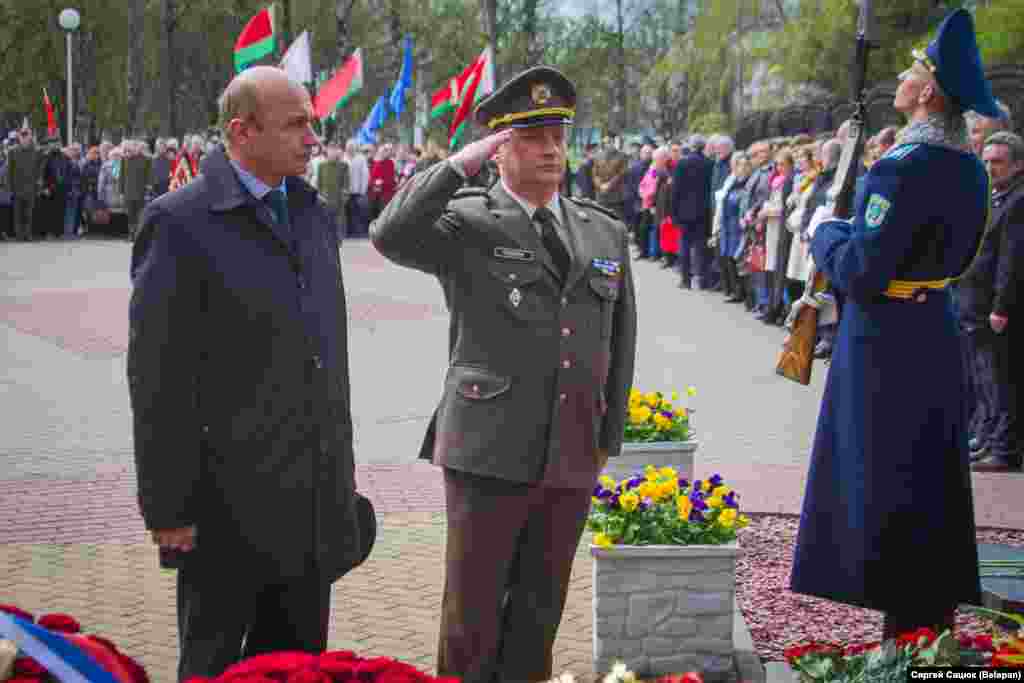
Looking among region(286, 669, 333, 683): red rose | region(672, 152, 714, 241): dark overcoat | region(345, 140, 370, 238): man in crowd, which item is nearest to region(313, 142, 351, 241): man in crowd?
region(345, 140, 370, 238): man in crowd

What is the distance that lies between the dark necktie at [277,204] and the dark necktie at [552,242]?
0.87 meters

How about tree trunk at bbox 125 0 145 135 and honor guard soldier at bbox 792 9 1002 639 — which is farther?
tree trunk at bbox 125 0 145 135

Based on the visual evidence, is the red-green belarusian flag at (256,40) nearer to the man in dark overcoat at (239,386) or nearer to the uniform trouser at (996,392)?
the uniform trouser at (996,392)

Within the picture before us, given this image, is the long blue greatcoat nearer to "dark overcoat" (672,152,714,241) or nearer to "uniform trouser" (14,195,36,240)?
"dark overcoat" (672,152,714,241)

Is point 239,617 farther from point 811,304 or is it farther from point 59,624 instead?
point 811,304

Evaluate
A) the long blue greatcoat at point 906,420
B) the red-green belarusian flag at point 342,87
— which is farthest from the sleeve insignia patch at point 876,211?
the red-green belarusian flag at point 342,87

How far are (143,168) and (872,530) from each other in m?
25.7

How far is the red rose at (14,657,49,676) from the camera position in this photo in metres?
2.63

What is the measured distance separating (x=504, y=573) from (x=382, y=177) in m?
28.5

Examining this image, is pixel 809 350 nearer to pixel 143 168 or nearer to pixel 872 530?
pixel 872 530

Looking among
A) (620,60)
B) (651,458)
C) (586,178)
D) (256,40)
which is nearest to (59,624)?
(651,458)

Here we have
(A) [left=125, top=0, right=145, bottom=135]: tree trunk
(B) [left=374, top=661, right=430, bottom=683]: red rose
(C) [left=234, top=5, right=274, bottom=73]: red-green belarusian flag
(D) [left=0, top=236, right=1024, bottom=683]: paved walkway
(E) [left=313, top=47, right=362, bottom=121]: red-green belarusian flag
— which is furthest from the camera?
(A) [left=125, top=0, right=145, bottom=135]: tree trunk

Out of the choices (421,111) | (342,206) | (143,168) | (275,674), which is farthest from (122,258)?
(421,111)

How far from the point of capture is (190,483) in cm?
365
